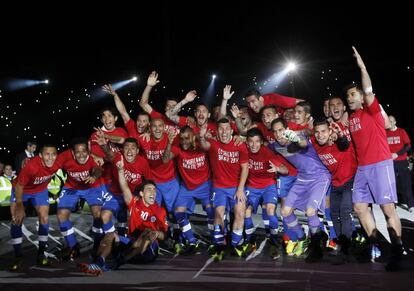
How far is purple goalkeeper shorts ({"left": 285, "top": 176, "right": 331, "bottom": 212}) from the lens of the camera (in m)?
7.07

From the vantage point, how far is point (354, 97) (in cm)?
661

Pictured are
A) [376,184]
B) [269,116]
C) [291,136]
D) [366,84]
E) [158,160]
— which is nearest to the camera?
[366,84]

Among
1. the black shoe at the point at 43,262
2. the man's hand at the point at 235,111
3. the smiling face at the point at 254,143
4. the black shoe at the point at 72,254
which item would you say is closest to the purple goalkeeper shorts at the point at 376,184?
the smiling face at the point at 254,143

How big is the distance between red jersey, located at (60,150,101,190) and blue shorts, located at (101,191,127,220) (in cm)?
36

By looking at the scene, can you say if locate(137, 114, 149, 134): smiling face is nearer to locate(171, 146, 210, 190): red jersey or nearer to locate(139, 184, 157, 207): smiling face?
locate(171, 146, 210, 190): red jersey

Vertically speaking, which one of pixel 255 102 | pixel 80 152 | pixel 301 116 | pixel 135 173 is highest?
pixel 255 102

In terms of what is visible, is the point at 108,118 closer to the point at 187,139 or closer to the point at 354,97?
the point at 187,139

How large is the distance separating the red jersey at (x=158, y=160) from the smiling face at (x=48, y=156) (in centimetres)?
157

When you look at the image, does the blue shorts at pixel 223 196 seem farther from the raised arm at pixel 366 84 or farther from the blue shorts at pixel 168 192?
the raised arm at pixel 366 84

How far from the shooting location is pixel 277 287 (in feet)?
17.0

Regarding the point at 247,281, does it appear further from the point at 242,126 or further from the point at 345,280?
the point at 242,126

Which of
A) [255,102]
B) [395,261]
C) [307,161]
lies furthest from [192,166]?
[395,261]

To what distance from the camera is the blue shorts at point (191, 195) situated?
8.15 m

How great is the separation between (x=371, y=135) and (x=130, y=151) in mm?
3671
